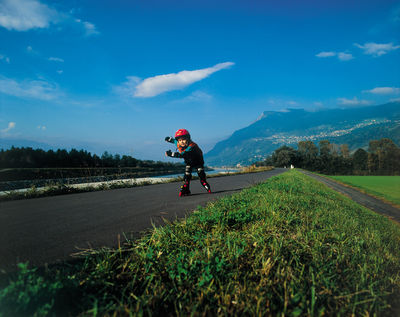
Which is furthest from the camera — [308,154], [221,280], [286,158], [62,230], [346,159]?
[308,154]

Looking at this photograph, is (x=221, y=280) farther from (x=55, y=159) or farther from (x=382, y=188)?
(x=382, y=188)

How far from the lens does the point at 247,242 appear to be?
196cm

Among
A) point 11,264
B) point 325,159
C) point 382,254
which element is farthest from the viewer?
point 325,159

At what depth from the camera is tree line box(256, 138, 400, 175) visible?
62688mm

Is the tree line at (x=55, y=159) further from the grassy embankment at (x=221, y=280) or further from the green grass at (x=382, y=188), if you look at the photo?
the green grass at (x=382, y=188)

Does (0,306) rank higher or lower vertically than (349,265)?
higher

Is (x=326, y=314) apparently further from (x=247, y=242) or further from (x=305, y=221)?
(x=305, y=221)

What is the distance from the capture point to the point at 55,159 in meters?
19.4

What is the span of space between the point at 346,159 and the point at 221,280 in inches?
3845

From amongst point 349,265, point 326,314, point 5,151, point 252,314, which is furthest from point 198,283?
point 5,151

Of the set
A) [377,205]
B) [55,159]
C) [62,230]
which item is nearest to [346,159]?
[377,205]

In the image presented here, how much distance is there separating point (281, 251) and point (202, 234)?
0.81m

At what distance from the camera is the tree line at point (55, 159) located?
53.5 feet

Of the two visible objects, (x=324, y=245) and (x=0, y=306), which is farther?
(x=324, y=245)
